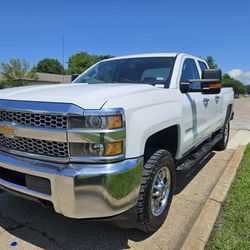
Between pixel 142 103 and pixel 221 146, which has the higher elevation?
pixel 142 103

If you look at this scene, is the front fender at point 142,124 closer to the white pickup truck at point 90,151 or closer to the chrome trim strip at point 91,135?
the white pickup truck at point 90,151

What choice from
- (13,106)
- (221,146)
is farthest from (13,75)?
(13,106)

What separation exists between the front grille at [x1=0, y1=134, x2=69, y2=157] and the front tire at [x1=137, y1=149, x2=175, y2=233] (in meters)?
0.83

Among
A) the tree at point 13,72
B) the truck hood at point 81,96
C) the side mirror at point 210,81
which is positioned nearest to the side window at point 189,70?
the side mirror at point 210,81

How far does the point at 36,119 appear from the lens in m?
2.36

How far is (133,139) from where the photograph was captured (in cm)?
237

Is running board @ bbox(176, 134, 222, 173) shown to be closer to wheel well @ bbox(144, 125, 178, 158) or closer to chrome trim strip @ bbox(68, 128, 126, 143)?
wheel well @ bbox(144, 125, 178, 158)

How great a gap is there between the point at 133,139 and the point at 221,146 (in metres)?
4.78

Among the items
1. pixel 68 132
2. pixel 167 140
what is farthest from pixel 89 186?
pixel 167 140

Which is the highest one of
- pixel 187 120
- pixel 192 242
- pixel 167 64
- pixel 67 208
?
pixel 167 64

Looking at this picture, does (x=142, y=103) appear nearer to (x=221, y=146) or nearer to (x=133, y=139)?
(x=133, y=139)

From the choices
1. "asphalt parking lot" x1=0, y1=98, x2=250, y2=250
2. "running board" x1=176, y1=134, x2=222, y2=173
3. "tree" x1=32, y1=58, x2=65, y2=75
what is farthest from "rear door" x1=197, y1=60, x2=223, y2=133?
"tree" x1=32, y1=58, x2=65, y2=75

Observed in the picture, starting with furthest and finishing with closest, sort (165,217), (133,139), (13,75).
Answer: (13,75)
(165,217)
(133,139)

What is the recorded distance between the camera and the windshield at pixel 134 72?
12.1 ft
